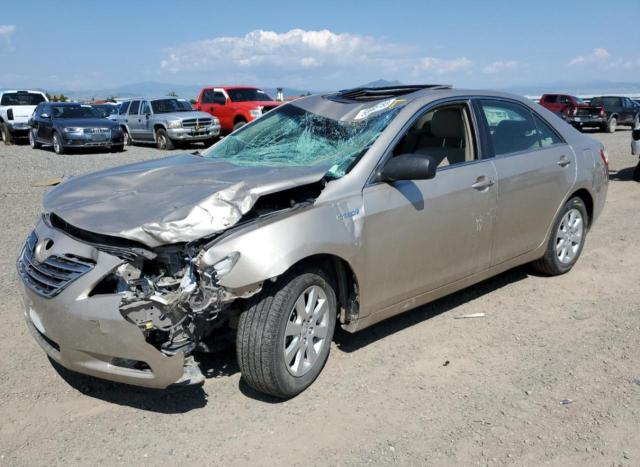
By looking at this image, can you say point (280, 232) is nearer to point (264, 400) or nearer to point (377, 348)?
point (264, 400)

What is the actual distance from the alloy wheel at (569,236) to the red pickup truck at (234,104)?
15.3 m

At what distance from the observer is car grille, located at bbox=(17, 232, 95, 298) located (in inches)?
128

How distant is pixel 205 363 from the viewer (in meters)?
4.02

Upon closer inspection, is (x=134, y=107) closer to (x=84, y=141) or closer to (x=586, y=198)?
(x=84, y=141)

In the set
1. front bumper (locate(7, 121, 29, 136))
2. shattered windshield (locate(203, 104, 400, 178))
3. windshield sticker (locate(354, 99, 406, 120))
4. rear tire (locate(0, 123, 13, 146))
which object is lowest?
rear tire (locate(0, 123, 13, 146))

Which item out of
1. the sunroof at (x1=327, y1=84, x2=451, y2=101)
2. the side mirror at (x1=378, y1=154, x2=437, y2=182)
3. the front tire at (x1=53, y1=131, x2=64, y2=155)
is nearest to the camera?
the side mirror at (x1=378, y1=154, x2=437, y2=182)

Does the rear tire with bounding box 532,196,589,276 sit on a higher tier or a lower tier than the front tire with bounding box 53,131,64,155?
higher

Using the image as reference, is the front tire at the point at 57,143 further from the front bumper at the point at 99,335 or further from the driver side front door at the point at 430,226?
the front bumper at the point at 99,335

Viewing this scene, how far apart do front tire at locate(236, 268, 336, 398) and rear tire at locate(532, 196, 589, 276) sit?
2.65 metres

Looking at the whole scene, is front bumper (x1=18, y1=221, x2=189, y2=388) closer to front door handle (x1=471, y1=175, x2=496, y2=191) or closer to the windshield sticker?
the windshield sticker

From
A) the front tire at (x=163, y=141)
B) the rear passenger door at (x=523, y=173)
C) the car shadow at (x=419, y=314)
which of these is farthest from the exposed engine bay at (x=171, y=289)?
the front tire at (x=163, y=141)

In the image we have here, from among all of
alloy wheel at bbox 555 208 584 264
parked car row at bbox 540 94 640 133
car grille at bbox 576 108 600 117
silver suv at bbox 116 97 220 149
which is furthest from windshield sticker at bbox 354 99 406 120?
car grille at bbox 576 108 600 117

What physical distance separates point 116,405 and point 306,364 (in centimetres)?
114

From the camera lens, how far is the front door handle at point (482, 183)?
443 cm
